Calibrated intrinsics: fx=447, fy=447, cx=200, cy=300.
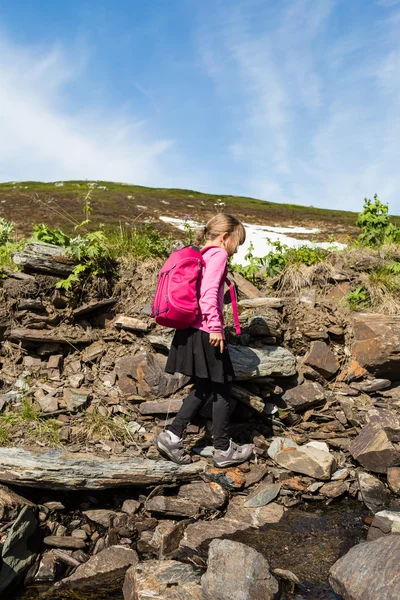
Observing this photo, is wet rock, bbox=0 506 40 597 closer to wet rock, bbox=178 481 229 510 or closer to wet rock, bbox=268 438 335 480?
wet rock, bbox=178 481 229 510

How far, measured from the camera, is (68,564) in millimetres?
4293

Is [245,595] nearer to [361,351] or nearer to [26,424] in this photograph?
[26,424]

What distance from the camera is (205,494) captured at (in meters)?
5.05

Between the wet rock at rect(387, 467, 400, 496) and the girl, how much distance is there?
64.3 inches

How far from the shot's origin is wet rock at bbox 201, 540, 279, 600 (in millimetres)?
3451

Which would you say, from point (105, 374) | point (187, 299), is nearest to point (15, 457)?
point (105, 374)

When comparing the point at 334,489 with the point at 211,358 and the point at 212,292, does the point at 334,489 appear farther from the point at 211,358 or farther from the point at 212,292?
the point at 212,292

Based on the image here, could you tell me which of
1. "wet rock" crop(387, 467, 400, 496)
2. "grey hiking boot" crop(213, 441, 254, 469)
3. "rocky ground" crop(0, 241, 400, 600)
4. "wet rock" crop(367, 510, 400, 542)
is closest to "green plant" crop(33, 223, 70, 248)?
"rocky ground" crop(0, 241, 400, 600)

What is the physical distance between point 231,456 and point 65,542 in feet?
6.72

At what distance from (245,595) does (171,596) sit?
57cm

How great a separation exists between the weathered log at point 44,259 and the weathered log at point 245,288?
289cm

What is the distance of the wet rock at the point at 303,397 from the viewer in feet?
21.3

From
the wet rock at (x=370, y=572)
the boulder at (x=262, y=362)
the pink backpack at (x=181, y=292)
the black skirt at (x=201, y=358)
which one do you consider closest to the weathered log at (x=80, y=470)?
the black skirt at (x=201, y=358)

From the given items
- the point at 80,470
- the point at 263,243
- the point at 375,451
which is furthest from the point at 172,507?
the point at 263,243
